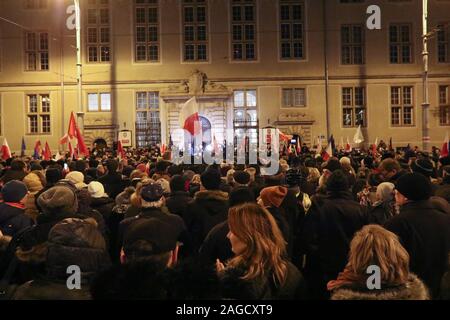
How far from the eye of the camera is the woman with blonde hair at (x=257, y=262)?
2887 millimetres

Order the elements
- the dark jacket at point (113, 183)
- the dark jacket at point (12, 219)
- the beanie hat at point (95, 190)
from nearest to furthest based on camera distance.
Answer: the dark jacket at point (12, 219)
the beanie hat at point (95, 190)
the dark jacket at point (113, 183)

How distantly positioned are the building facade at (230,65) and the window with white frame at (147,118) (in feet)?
0.18

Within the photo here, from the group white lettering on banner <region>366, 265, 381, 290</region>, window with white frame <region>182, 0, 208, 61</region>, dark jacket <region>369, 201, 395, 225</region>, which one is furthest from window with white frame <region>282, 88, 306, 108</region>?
white lettering on banner <region>366, 265, 381, 290</region>

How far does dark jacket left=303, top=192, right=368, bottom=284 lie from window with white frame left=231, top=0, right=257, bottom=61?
25.7 meters

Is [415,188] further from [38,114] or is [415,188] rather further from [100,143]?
[38,114]

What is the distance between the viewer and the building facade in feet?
97.7

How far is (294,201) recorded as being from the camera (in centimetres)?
585

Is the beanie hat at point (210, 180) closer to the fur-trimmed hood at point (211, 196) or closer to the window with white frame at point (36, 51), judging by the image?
the fur-trimmed hood at point (211, 196)

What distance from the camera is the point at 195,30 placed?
3016 cm

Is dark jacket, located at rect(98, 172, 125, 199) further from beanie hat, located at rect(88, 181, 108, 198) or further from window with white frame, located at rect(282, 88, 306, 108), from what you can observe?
window with white frame, located at rect(282, 88, 306, 108)

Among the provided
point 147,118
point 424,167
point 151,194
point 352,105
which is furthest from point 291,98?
point 151,194

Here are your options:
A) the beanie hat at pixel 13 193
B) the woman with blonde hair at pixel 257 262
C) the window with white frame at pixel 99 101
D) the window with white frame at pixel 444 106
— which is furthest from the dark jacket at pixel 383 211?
the window with white frame at pixel 444 106
